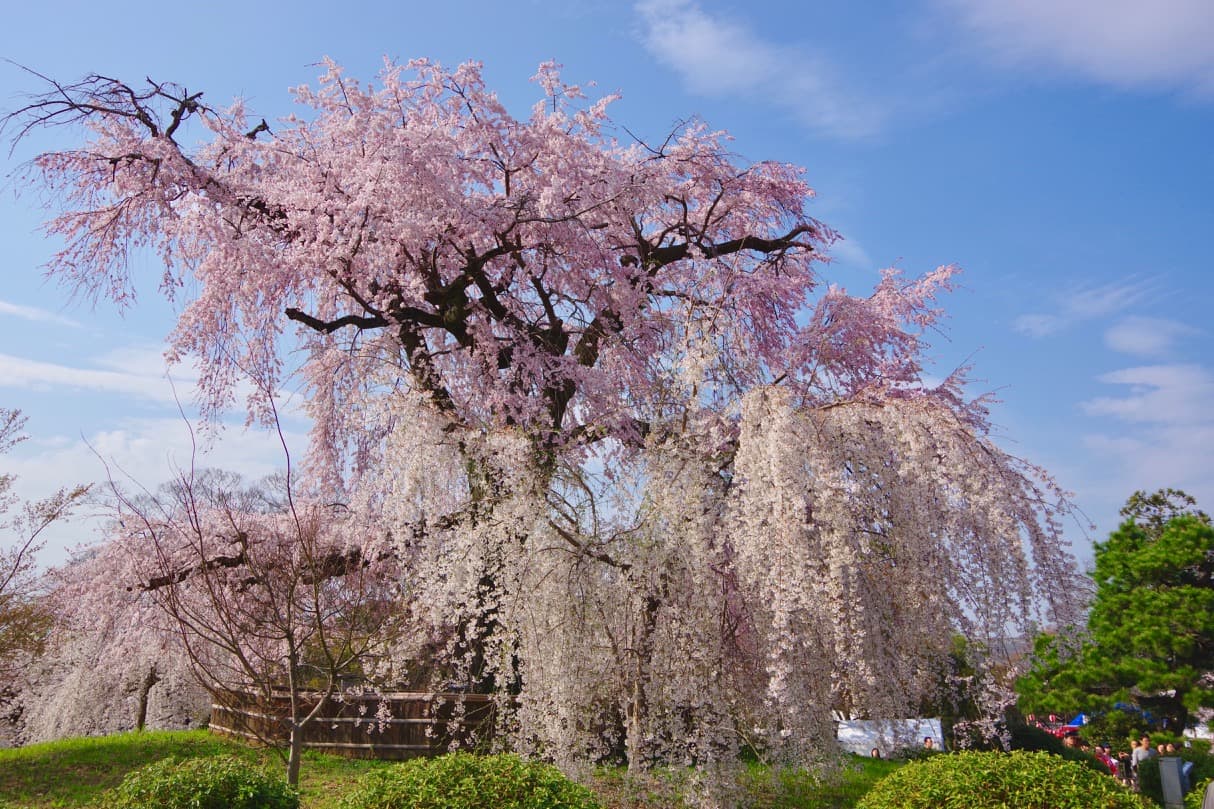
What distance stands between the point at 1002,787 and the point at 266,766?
743cm

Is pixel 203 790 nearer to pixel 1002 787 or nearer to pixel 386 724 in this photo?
pixel 1002 787

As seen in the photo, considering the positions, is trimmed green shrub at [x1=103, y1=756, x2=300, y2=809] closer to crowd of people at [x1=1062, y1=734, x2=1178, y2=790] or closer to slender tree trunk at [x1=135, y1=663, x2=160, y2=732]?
crowd of people at [x1=1062, y1=734, x2=1178, y2=790]

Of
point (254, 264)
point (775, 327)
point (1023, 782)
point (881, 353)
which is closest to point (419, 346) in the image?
point (254, 264)

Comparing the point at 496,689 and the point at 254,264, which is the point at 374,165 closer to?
the point at 254,264

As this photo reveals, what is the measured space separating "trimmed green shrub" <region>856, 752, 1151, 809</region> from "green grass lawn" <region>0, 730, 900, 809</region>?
8.79 feet

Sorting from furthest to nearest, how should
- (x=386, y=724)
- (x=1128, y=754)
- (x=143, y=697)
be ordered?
1. (x=143, y=697)
2. (x=1128, y=754)
3. (x=386, y=724)

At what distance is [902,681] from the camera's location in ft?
28.0

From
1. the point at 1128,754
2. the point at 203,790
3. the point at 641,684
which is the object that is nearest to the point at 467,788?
the point at 203,790

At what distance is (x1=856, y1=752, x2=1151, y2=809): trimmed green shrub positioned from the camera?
589 cm

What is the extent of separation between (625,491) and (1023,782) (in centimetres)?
418

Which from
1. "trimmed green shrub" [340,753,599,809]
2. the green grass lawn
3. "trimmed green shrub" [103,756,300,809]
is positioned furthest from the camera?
the green grass lawn

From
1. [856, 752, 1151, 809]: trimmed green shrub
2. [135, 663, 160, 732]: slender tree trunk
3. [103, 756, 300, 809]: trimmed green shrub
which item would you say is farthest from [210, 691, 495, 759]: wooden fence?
[135, 663, 160, 732]: slender tree trunk

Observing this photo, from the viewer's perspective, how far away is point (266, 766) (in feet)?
30.7

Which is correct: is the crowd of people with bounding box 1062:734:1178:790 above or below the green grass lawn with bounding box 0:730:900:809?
below
